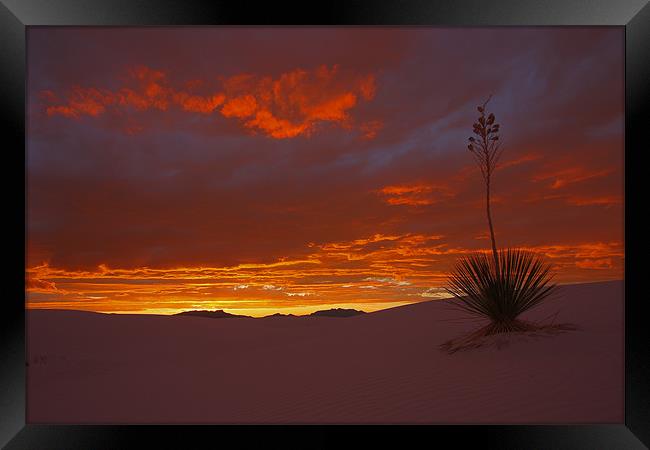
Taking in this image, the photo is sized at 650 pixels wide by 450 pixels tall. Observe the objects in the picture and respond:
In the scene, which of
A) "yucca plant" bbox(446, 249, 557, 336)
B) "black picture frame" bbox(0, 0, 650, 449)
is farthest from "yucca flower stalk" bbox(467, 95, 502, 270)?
"black picture frame" bbox(0, 0, 650, 449)

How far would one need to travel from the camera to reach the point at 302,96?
3529 millimetres

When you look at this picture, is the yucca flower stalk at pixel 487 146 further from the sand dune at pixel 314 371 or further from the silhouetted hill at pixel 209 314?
the silhouetted hill at pixel 209 314

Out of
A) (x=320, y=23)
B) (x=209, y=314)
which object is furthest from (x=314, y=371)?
(x=320, y=23)

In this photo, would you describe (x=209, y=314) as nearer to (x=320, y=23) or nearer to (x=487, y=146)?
(x=320, y=23)

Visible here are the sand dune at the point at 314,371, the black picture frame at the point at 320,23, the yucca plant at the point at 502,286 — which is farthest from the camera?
the yucca plant at the point at 502,286

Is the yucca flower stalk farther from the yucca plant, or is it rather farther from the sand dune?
the sand dune

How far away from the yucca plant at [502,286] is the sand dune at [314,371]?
0.34ft

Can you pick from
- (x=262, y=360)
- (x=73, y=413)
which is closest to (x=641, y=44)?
(x=262, y=360)

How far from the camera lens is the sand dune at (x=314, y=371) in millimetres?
3309

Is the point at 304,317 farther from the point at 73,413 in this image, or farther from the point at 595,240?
the point at 595,240

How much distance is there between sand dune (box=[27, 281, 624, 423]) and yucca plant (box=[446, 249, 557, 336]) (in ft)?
0.34

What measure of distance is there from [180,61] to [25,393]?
7.66ft

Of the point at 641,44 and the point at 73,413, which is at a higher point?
the point at 641,44

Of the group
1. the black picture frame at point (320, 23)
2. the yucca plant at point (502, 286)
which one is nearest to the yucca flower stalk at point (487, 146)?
the yucca plant at point (502, 286)
